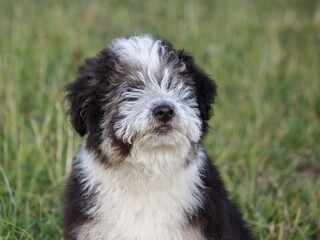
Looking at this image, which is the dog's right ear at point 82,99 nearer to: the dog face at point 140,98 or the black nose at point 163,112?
the dog face at point 140,98

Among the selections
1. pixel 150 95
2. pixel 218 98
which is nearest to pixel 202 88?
pixel 150 95

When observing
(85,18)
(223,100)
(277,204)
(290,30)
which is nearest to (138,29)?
(85,18)

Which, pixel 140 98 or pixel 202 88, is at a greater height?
pixel 202 88

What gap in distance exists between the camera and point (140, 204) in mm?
4070

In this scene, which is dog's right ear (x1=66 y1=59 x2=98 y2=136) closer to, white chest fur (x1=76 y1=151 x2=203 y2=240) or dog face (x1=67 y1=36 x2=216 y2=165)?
dog face (x1=67 y1=36 x2=216 y2=165)

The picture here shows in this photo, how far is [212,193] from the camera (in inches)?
165

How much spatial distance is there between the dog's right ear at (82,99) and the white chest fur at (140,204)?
0.24 meters

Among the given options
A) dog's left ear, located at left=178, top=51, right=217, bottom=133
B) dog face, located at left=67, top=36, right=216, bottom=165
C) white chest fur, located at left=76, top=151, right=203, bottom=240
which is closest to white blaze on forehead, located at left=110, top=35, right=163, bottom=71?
dog face, located at left=67, top=36, right=216, bottom=165

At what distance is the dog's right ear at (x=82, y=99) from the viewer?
159 inches

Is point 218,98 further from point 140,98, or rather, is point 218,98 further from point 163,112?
point 163,112

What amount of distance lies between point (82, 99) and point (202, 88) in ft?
2.49

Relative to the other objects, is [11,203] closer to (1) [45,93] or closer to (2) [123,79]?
(2) [123,79]

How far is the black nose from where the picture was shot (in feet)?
12.2

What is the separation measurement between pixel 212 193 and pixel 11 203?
1.76m
